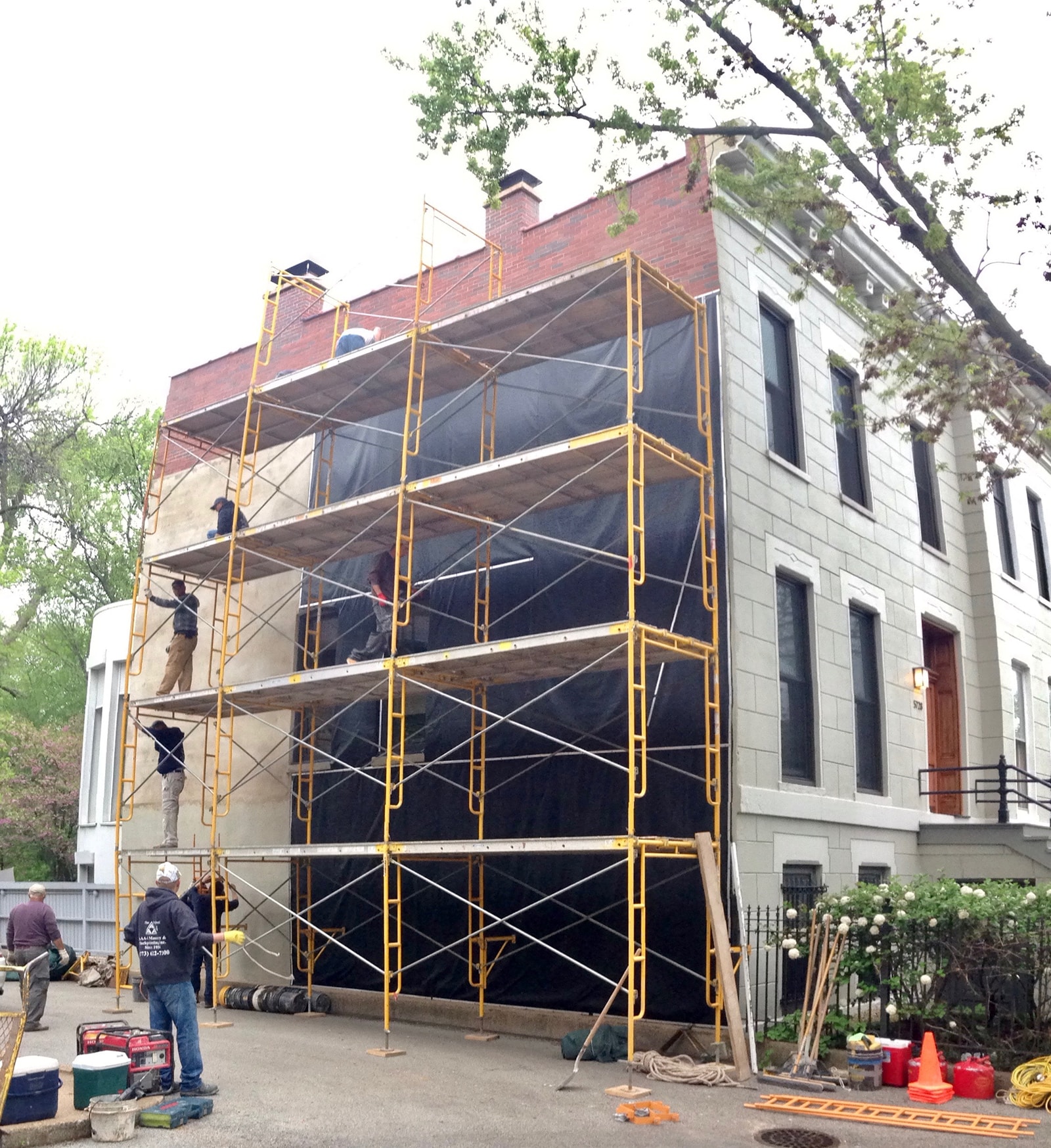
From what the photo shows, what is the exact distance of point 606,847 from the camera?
36.3ft

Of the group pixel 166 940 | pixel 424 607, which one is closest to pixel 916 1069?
pixel 166 940

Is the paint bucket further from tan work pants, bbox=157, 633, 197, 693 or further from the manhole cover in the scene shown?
tan work pants, bbox=157, 633, 197, 693

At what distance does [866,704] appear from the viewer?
51.9 feet

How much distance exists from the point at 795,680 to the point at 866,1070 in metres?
5.00

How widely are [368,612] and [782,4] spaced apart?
9.22m

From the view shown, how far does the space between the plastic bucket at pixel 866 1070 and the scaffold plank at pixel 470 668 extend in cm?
412

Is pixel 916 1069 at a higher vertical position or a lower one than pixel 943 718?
lower

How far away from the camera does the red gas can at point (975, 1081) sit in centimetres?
998

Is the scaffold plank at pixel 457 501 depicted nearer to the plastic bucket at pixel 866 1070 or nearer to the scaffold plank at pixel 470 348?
the scaffold plank at pixel 470 348

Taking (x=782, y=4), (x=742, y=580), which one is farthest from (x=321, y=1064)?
(x=782, y=4)

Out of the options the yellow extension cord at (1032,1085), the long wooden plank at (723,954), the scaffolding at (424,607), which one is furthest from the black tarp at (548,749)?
the yellow extension cord at (1032,1085)

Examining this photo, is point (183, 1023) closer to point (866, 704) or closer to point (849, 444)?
point (866, 704)

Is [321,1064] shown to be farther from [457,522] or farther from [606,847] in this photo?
[457,522]

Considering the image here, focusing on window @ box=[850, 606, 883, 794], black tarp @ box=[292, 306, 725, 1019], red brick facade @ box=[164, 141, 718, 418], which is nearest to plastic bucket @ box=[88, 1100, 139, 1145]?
black tarp @ box=[292, 306, 725, 1019]
